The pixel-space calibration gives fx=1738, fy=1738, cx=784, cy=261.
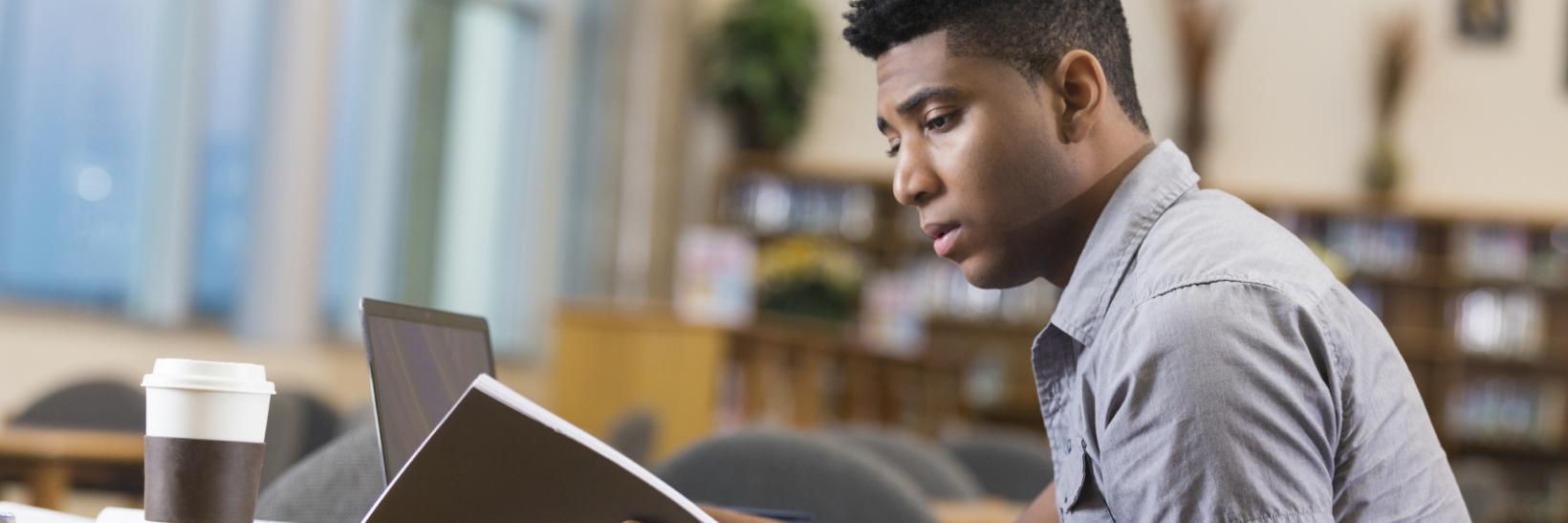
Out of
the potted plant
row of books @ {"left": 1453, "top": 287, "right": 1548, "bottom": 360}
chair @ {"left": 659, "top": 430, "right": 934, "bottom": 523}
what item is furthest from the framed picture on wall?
chair @ {"left": 659, "top": 430, "right": 934, "bottom": 523}

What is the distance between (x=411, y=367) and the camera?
4.82 ft

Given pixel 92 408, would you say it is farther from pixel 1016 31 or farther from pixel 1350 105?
pixel 1350 105

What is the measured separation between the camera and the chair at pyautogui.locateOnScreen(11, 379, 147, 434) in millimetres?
4301

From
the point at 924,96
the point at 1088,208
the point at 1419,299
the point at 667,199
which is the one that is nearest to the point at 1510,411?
the point at 1419,299

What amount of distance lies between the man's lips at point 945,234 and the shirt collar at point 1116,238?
10 centimetres

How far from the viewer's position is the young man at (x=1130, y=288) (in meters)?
1.12

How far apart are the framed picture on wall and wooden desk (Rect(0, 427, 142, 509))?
833cm

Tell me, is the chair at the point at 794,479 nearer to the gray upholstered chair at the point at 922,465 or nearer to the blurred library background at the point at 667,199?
the blurred library background at the point at 667,199

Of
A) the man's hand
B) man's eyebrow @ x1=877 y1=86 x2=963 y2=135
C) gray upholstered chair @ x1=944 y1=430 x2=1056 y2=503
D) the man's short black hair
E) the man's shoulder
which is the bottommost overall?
gray upholstered chair @ x1=944 y1=430 x2=1056 y2=503

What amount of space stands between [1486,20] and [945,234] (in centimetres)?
926

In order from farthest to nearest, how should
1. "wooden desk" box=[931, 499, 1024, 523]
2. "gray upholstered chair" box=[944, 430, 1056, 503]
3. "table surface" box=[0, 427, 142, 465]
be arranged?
1. "gray upholstered chair" box=[944, 430, 1056, 503]
2. "table surface" box=[0, 427, 142, 465]
3. "wooden desk" box=[931, 499, 1024, 523]

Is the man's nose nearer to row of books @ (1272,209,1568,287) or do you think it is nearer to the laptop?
the laptop

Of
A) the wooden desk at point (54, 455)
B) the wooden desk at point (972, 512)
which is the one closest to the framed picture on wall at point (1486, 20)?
the wooden desk at point (972, 512)

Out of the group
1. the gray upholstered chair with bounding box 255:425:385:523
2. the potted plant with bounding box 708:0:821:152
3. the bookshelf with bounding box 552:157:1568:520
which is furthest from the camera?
the bookshelf with bounding box 552:157:1568:520
